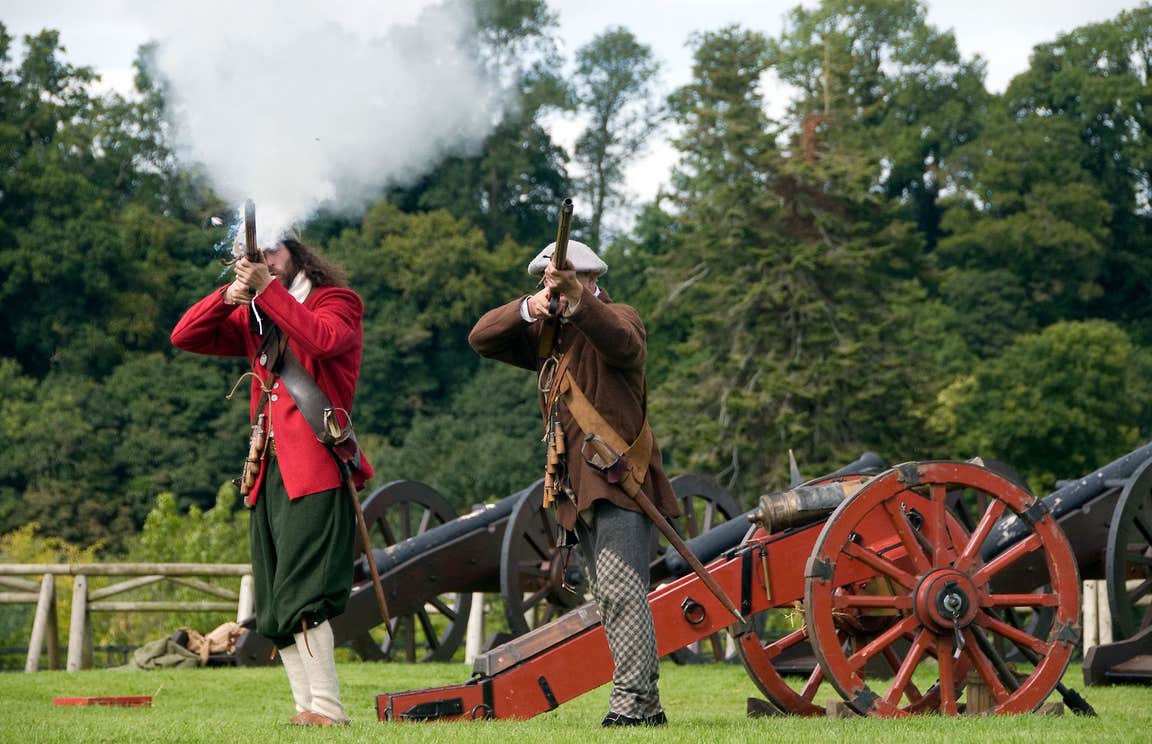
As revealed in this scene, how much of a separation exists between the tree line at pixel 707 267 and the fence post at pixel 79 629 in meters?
16.5

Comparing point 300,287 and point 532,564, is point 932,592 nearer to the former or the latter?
point 300,287

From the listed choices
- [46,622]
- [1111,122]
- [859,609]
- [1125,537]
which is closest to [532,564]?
[46,622]

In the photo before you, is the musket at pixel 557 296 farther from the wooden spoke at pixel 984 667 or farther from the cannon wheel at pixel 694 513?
the cannon wheel at pixel 694 513

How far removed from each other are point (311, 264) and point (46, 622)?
22.6 feet

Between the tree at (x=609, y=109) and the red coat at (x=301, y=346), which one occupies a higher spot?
the tree at (x=609, y=109)

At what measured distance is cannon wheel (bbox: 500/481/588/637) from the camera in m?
10.5

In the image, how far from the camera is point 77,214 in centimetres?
3912

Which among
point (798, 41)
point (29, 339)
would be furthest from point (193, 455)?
point (798, 41)

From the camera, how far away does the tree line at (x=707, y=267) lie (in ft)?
96.8

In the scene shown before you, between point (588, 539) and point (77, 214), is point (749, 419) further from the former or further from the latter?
point (588, 539)

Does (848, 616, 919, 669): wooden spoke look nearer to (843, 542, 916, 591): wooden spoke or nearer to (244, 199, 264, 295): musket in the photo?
(843, 542, 916, 591): wooden spoke

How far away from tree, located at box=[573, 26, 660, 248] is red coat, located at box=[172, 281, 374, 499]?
39429mm

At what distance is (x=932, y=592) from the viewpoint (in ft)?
18.6

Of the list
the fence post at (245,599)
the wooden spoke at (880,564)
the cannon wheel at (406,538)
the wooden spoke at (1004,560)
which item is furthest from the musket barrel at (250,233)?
the fence post at (245,599)
